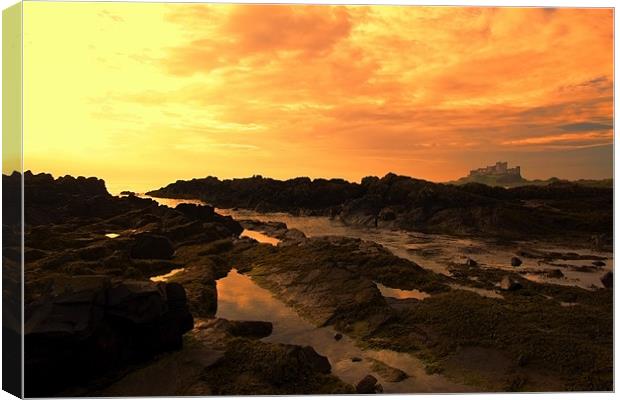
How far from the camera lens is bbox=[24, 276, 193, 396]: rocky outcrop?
30.3 ft

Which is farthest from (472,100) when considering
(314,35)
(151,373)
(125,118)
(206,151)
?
(151,373)

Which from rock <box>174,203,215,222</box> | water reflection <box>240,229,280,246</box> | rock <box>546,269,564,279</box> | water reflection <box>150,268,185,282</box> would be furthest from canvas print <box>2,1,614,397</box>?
rock <box>174,203,215,222</box>

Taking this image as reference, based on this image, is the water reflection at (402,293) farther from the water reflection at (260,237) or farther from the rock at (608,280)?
the water reflection at (260,237)

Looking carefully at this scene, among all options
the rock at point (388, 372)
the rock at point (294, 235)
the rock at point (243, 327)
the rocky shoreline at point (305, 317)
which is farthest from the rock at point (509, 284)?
the rock at point (294, 235)

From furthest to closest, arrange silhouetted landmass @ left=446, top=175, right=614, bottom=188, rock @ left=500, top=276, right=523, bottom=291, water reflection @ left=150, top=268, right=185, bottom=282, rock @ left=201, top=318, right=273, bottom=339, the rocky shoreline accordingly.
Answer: water reflection @ left=150, top=268, right=185, bottom=282 → rock @ left=500, top=276, right=523, bottom=291 → silhouetted landmass @ left=446, top=175, right=614, bottom=188 → rock @ left=201, top=318, right=273, bottom=339 → the rocky shoreline

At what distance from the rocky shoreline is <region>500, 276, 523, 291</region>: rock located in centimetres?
3

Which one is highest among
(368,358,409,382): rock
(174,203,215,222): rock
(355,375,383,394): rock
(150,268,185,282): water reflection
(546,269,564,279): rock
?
(174,203,215,222): rock

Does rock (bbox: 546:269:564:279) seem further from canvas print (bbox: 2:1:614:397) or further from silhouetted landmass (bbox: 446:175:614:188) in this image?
silhouetted landmass (bbox: 446:175:614:188)

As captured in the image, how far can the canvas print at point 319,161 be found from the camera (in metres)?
9.96

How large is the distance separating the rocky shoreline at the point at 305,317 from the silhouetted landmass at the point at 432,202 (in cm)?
156

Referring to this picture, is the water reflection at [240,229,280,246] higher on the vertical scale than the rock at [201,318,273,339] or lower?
higher

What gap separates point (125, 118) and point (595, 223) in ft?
42.4

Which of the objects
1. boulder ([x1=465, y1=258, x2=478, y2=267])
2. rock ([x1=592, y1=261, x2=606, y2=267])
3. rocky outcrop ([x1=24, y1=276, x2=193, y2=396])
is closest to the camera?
rocky outcrop ([x1=24, y1=276, x2=193, y2=396])

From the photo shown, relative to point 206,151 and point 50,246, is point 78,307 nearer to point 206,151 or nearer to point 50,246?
point 206,151
